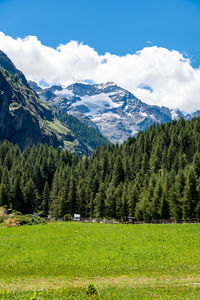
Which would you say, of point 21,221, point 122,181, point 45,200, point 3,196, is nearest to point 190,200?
point 21,221

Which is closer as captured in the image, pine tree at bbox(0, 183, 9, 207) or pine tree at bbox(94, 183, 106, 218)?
pine tree at bbox(94, 183, 106, 218)

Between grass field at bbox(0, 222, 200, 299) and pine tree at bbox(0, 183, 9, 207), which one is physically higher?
pine tree at bbox(0, 183, 9, 207)

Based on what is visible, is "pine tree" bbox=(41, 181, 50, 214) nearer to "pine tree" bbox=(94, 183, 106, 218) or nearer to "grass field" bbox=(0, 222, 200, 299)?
"pine tree" bbox=(94, 183, 106, 218)

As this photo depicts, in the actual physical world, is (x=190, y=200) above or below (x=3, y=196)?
above

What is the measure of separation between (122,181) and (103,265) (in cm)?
10618

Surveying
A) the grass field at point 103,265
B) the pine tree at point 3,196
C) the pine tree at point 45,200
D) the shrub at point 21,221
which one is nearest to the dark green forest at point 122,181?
the pine tree at point 45,200

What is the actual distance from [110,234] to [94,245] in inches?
311

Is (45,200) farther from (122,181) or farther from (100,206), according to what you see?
(100,206)

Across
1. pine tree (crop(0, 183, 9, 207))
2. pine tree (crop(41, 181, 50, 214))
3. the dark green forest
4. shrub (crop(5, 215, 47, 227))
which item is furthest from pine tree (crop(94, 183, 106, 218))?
pine tree (crop(41, 181, 50, 214))

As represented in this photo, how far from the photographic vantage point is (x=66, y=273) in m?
26.2

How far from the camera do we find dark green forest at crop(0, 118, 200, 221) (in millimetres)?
82375

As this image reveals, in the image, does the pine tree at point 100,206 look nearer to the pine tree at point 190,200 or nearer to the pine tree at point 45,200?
the pine tree at point 190,200

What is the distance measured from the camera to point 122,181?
13388 centimetres

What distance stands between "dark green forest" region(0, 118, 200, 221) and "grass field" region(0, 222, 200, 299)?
40462 millimetres
